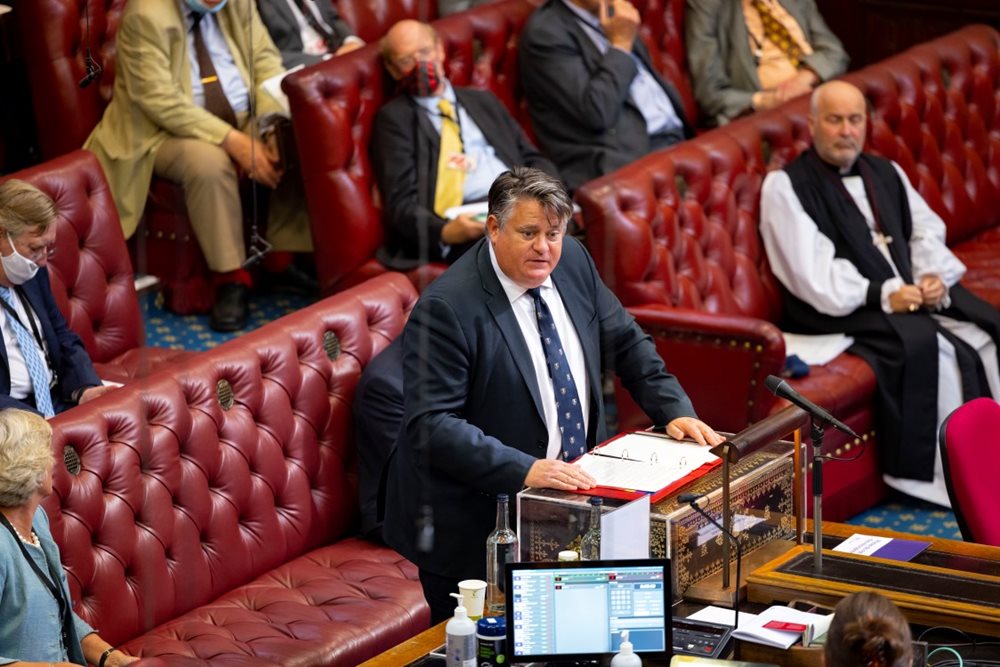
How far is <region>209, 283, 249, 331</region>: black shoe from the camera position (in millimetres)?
5195

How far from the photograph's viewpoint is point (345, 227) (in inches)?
205

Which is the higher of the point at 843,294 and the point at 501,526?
the point at 501,526

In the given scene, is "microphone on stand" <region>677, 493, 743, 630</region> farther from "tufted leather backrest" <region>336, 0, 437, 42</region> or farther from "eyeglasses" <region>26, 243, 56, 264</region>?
"tufted leather backrest" <region>336, 0, 437, 42</region>

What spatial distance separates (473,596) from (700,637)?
1.30ft

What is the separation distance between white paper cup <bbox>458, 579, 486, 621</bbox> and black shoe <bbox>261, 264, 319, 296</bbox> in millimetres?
2744

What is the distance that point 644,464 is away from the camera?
322 centimetres

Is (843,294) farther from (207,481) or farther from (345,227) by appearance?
Result: (207,481)

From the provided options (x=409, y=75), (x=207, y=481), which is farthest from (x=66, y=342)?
(x=409, y=75)

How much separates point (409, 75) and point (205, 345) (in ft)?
3.35

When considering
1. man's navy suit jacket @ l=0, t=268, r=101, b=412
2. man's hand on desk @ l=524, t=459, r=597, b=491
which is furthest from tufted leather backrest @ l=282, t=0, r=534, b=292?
man's hand on desk @ l=524, t=459, r=597, b=491

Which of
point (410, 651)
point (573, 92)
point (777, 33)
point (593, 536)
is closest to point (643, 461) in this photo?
point (593, 536)

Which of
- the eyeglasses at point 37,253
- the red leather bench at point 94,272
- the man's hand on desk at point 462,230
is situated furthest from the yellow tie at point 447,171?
the eyeglasses at point 37,253

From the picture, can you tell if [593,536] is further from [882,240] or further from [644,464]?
[882,240]

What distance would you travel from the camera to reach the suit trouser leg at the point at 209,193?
4.78 metres
